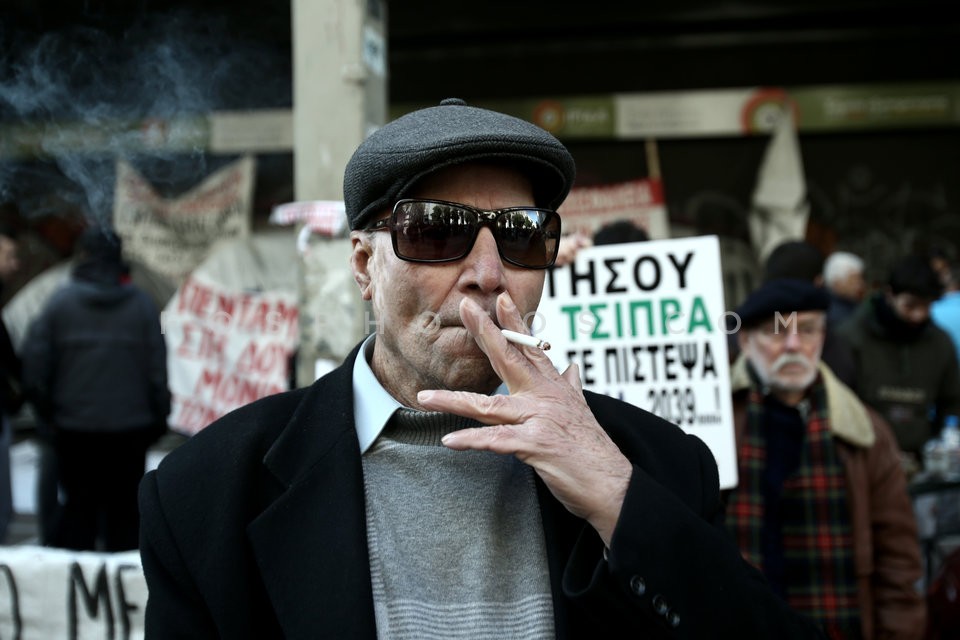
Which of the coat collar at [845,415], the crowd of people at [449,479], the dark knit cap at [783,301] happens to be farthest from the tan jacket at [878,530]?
the crowd of people at [449,479]

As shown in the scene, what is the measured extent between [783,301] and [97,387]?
12.5 feet

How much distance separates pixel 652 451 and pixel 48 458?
201 inches

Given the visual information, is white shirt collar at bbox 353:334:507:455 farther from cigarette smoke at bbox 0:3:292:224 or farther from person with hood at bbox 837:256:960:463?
person with hood at bbox 837:256:960:463

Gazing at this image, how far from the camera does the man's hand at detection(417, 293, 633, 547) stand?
1.41 m

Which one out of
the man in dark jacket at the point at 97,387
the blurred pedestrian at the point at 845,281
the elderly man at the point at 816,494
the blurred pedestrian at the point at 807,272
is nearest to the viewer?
the elderly man at the point at 816,494

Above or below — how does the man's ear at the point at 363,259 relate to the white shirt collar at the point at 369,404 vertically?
above

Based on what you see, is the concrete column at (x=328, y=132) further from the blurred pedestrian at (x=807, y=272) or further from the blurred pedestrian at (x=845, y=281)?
the blurred pedestrian at (x=845, y=281)

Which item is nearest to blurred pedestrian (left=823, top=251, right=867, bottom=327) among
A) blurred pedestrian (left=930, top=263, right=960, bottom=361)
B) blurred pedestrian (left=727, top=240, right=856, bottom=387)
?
blurred pedestrian (left=930, top=263, right=960, bottom=361)

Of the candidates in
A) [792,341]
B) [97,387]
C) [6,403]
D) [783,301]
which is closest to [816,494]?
[792,341]

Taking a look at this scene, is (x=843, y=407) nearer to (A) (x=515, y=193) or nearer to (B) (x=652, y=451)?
(B) (x=652, y=451)

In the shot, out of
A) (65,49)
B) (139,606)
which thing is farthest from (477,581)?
(65,49)

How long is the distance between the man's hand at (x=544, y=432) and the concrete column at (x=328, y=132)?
247 centimetres

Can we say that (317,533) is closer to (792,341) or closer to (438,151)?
(438,151)

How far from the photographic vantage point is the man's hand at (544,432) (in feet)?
4.61
